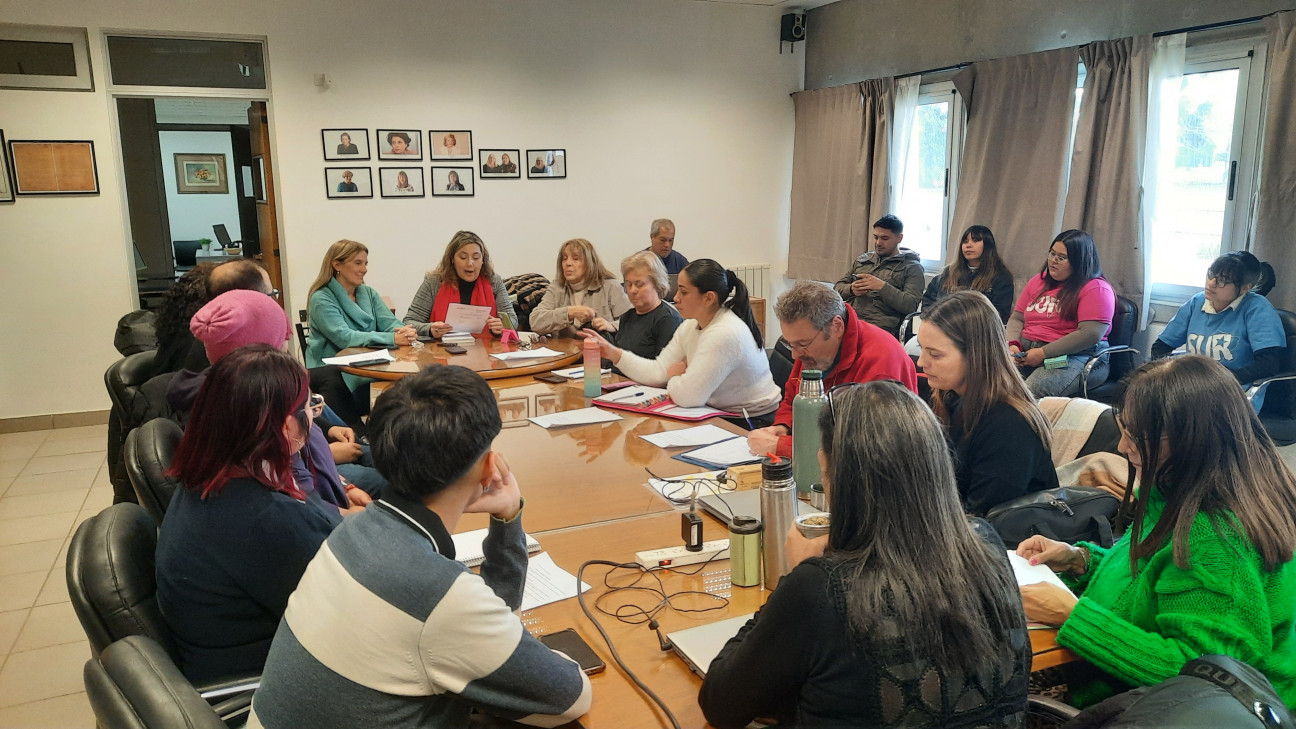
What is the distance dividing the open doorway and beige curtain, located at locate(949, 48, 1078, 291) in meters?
4.96

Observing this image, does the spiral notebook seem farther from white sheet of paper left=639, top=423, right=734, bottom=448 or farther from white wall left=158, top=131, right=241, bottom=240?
white wall left=158, top=131, right=241, bottom=240

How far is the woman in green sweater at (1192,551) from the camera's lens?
1.44 m

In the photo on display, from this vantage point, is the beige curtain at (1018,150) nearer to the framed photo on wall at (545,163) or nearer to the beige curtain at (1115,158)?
the beige curtain at (1115,158)

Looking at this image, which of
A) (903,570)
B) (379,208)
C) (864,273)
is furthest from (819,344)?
(379,208)

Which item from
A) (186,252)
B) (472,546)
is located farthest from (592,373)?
(186,252)

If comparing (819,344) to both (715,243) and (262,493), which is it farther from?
(715,243)

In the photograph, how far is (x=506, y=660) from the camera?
49.5 inches

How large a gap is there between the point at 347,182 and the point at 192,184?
5.71 meters

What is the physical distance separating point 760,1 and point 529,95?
2.12 meters

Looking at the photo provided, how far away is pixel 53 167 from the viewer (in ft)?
18.6

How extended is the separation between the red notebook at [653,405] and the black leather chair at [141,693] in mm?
2226

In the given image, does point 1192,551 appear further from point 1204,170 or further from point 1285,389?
point 1204,170

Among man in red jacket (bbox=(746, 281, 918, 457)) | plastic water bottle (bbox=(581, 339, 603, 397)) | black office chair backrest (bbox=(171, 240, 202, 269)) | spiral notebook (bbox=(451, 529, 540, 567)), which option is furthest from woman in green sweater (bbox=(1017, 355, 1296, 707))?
black office chair backrest (bbox=(171, 240, 202, 269))

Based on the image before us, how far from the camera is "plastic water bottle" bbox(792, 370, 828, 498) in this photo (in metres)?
2.14
